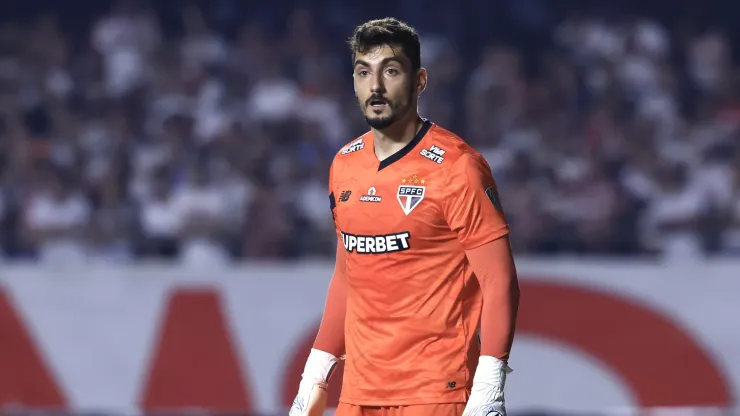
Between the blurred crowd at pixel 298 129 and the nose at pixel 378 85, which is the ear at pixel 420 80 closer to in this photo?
the nose at pixel 378 85

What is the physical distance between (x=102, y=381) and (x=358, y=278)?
19.7 feet

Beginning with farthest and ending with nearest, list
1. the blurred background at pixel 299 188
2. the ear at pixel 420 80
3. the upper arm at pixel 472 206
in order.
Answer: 1. the blurred background at pixel 299 188
2. the ear at pixel 420 80
3. the upper arm at pixel 472 206

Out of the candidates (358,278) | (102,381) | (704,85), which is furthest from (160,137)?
(358,278)

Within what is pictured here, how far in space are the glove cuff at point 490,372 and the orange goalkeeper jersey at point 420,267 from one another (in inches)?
8.2

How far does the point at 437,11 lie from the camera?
38.7 feet

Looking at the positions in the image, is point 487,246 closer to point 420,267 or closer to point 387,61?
point 420,267

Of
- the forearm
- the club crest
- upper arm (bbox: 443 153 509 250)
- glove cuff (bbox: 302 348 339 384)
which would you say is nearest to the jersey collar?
the club crest

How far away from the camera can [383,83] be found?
14.4 ft

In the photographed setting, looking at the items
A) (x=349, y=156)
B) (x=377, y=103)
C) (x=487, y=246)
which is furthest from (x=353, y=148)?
(x=487, y=246)

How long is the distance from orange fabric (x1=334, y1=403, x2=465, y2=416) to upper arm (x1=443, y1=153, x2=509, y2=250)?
567 mm

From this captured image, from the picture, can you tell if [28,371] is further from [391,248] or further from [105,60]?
[391,248]

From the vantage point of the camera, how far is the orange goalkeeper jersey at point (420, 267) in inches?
171

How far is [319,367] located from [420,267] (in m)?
0.63

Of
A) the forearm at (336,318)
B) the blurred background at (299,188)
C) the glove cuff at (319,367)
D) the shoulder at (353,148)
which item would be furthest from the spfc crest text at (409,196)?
the blurred background at (299,188)
